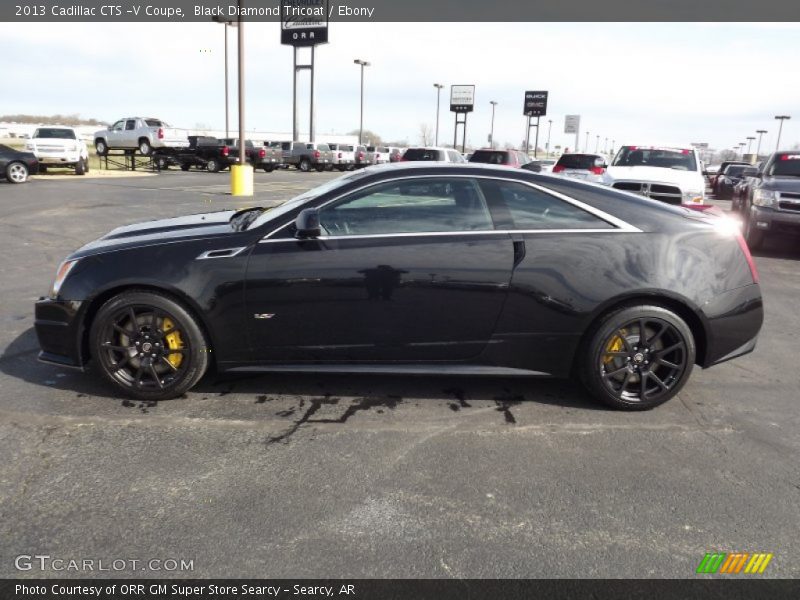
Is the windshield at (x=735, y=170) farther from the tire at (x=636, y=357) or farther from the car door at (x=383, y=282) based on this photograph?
the car door at (x=383, y=282)

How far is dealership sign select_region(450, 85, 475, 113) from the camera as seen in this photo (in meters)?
61.0

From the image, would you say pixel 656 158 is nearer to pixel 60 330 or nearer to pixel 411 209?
pixel 411 209

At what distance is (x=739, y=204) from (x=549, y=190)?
14.8m

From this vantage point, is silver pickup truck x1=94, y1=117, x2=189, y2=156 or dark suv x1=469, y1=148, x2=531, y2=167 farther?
silver pickup truck x1=94, y1=117, x2=189, y2=156

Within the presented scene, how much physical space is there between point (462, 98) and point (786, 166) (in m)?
53.7

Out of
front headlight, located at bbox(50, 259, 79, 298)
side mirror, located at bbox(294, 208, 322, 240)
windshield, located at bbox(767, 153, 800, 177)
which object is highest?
windshield, located at bbox(767, 153, 800, 177)

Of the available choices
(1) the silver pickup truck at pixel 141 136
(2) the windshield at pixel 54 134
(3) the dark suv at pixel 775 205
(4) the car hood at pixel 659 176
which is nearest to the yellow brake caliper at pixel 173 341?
(4) the car hood at pixel 659 176

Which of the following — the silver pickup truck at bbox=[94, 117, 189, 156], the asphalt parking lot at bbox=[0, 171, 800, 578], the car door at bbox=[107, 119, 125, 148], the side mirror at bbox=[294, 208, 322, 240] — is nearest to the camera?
the asphalt parking lot at bbox=[0, 171, 800, 578]

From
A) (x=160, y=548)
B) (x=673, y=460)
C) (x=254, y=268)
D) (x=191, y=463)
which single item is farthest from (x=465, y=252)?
(x=160, y=548)

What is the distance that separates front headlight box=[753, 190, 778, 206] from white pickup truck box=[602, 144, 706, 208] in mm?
1016

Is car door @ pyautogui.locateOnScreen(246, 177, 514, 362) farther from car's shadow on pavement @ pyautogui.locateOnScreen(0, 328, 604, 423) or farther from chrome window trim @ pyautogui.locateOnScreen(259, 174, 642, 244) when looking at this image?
car's shadow on pavement @ pyautogui.locateOnScreen(0, 328, 604, 423)

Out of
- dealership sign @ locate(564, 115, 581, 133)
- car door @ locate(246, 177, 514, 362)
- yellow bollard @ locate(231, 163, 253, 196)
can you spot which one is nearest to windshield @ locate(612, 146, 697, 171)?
car door @ locate(246, 177, 514, 362)

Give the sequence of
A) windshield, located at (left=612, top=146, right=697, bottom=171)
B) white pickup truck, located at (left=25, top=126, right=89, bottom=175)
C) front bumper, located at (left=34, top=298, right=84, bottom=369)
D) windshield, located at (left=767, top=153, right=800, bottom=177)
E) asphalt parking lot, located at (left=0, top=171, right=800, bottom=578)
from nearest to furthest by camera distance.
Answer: asphalt parking lot, located at (left=0, top=171, right=800, bottom=578), front bumper, located at (left=34, top=298, right=84, bottom=369), windshield, located at (left=767, top=153, right=800, bottom=177), windshield, located at (left=612, top=146, right=697, bottom=171), white pickup truck, located at (left=25, top=126, right=89, bottom=175)

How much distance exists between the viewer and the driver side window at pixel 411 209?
3771mm
